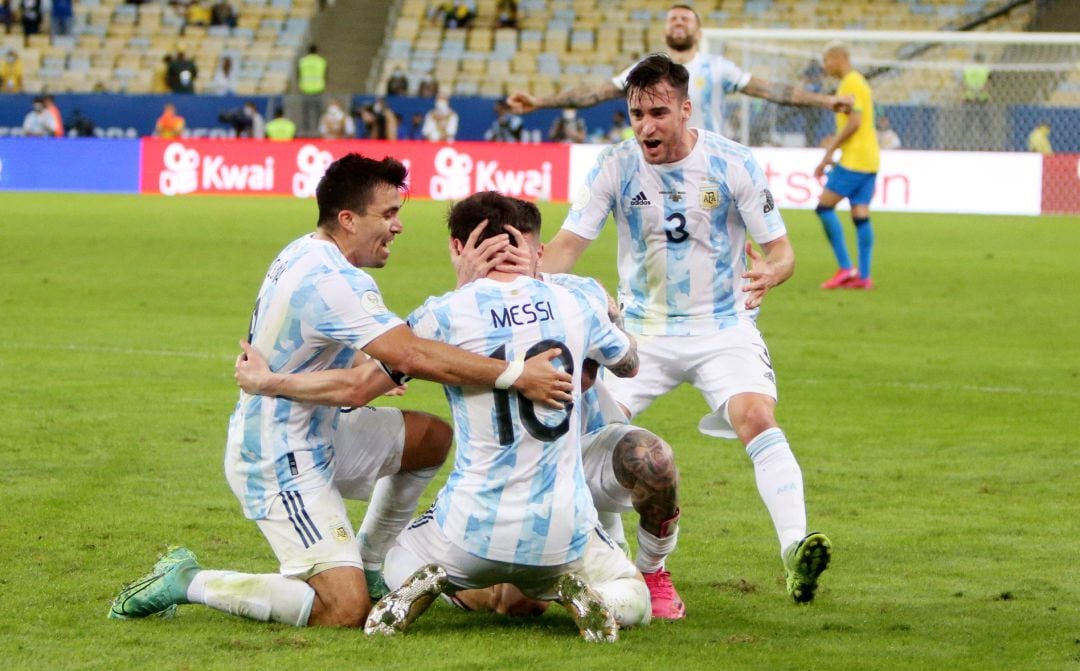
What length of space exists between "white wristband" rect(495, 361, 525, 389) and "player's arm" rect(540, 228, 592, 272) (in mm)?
1609

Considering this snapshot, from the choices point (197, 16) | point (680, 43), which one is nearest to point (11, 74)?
point (197, 16)

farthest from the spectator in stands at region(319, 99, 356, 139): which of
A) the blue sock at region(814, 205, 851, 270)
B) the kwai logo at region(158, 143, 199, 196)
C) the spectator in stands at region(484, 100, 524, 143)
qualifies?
the blue sock at region(814, 205, 851, 270)

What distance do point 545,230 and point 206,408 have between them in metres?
12.1

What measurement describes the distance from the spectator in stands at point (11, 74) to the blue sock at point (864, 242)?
25.1 meters

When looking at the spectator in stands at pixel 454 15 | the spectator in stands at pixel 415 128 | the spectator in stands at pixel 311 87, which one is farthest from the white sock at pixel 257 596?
the spectator in stands at pixel 454 15

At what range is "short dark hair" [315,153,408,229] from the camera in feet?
17.6

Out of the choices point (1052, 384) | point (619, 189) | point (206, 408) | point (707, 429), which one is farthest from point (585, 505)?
point (1052, 384)

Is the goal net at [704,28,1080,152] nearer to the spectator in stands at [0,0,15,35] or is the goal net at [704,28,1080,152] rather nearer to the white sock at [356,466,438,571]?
the spectator in stands at [0,0,15,35]

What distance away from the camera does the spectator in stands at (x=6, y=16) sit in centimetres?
3981

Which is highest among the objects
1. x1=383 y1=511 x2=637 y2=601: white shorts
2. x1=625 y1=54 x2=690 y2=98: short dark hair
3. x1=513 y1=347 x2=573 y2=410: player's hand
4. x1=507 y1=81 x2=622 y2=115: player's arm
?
x1=625 y1=54 x2=690 y2=98: short dark hair

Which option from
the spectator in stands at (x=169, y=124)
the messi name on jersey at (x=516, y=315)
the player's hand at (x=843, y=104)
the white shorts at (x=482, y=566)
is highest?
the player's hand at (x=843, y=104)

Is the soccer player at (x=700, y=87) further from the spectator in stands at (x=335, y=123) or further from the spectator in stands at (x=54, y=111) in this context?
the spectator in stands at (x=54, y=111)

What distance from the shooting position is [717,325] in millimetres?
6512

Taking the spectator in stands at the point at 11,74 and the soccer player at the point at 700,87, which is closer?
the soccer player at the point at 700,87
